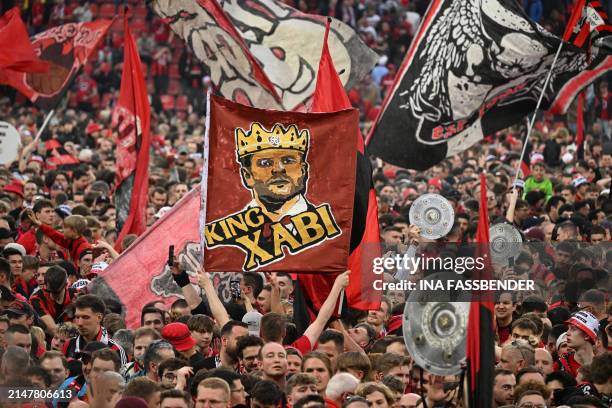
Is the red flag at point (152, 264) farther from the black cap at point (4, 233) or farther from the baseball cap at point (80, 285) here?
the black cap at point (4, 233)

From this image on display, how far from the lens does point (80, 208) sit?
14.5 m

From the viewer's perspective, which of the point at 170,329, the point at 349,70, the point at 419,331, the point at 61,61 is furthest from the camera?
the point at 61,61

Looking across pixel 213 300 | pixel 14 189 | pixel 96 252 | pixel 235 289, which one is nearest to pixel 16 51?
pixel 14 189

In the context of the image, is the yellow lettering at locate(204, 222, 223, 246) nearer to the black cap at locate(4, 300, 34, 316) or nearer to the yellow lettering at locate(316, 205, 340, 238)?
the yellow lettering at locate(316, 205, 340, 238)

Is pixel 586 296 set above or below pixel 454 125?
below

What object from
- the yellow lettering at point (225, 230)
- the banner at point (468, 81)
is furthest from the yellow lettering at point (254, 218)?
the banner at point (468, 81)

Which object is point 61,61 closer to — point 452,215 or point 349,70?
point 349,70

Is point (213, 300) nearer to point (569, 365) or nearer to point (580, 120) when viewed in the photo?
point (569, 365)

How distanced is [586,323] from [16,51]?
35.6 feet

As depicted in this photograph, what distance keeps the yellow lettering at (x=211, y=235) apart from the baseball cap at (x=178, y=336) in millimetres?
585

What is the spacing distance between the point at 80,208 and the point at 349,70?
3.07 metres

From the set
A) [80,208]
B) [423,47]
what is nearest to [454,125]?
[423,47]

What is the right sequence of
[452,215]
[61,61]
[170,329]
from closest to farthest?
[170,329]
[452,215]
[61,61]

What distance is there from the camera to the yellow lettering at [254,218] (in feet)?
30.3
